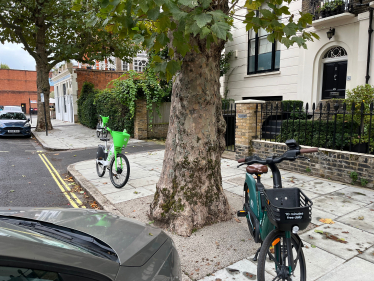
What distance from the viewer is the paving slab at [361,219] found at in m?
4.04

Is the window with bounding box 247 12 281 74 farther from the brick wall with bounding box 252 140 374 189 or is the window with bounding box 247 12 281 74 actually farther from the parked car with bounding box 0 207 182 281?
the parked car with bounding box 0 207 182 281

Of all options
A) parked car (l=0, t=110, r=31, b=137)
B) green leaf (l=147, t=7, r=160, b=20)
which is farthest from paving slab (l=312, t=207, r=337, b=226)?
parked car (l=0, t=110, r=31, b=137)

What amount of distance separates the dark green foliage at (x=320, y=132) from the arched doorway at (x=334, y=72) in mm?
5072

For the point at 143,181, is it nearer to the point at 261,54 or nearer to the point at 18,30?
the point at 261,54

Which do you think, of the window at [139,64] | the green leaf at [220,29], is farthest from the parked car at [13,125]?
the window at [139,64]

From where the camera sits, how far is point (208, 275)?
300 centimetres

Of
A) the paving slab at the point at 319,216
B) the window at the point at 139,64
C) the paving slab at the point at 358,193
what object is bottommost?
the paving slab at the point at 319,216

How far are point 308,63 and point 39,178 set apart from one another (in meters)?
11.4

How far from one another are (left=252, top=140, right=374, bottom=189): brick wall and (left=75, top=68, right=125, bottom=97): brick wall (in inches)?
859

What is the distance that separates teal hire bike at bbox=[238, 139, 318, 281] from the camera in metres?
2.28

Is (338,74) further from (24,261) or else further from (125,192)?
(24,261)

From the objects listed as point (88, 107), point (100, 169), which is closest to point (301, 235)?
point (100, 169)

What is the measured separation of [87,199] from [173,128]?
2858mm

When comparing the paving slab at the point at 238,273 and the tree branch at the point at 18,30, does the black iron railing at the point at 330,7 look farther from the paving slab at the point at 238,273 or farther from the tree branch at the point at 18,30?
the tree branch at the point at 18,30
